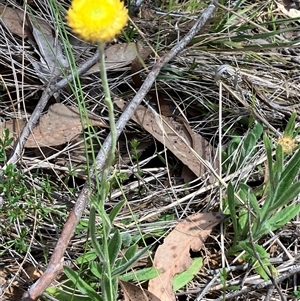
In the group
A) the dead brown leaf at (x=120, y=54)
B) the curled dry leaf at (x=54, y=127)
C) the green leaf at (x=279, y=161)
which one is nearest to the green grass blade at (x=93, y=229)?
the green leaf at (x=279, y=161)

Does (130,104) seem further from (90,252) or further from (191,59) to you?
Result: (90,252)

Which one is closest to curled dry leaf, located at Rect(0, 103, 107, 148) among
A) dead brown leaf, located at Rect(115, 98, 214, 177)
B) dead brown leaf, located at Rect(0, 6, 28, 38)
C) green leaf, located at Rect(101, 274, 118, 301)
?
dead brown leaf, located at Rect(115, 98, 214, 177)

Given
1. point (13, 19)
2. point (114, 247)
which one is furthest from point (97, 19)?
point (13, 19)

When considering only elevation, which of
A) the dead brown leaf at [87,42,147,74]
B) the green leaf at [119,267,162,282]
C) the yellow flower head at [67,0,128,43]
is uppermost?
the yellow flower head at [67,0,128,43]

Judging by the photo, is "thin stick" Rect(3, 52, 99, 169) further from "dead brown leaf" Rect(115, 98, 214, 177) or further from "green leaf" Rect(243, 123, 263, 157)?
"green leaf" Rect(243, 123, 263, 157)

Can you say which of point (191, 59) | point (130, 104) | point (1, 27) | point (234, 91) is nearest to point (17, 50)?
point (1, 27)

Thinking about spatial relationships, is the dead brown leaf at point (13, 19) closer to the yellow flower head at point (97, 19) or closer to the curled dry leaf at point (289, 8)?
the curled dry leaf at point (289, 8)

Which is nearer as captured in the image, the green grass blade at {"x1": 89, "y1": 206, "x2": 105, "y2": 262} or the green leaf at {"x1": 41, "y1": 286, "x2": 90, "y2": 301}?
the green grass blade at {"x1": 89, "y1": 206, "x2": 105, "y2": 262}
